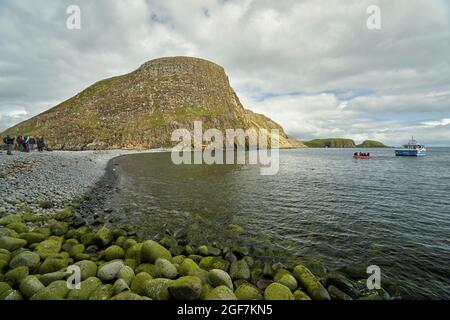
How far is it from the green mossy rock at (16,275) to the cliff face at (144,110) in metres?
121

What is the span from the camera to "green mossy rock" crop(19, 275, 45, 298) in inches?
228

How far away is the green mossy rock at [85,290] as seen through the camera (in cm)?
580

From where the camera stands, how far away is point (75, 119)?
12575cm

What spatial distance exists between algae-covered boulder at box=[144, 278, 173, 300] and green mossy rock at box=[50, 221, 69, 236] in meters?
7.28

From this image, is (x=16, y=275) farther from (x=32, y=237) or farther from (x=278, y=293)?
(x=278, y=293)

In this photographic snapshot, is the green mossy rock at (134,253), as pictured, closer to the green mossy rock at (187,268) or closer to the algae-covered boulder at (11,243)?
the green mossy rock at (187,268)

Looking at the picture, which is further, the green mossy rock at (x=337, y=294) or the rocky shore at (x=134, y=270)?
the green mossy rock at (x=337, y=294)

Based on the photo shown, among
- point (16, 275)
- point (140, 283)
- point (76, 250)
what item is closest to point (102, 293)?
point (140, 283)

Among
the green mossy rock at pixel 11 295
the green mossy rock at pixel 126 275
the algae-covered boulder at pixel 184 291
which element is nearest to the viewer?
the green mossy rock at pixel 11 295

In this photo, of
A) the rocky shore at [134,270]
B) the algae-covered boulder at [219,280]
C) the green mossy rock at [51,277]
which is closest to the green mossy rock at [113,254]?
the rocky shore at [134,270]

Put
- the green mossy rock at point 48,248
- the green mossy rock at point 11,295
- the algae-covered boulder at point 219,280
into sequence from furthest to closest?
the green mossy rock at point 48,248 → the algae-covered boulder at point 219,280 → the green mossy rock at point 11,295

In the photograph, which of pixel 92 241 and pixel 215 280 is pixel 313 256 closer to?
pixel 215 280

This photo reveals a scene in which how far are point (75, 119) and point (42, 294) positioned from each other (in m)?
152

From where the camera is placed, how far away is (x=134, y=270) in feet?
24.8
